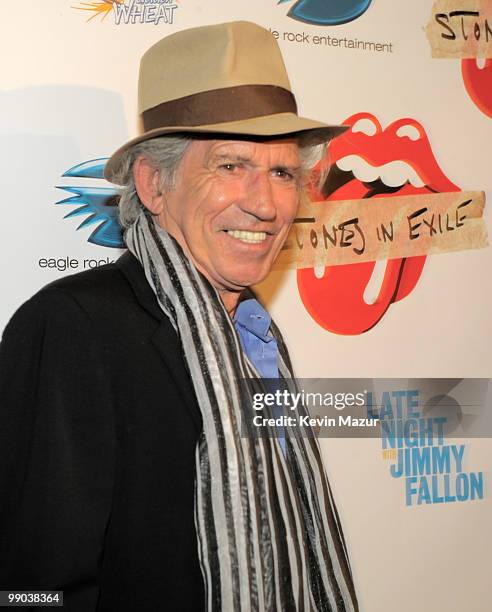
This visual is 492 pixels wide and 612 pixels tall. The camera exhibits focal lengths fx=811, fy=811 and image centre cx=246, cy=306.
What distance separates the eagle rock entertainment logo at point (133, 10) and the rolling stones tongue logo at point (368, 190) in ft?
1.54

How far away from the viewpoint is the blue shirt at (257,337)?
1367 mm

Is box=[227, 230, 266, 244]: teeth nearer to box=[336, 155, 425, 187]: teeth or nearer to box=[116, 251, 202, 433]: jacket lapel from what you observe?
box=[116, 251, 202, 433]: jacket lapel

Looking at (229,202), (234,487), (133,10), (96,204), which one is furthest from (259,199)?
(133,10)

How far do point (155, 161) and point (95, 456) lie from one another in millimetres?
485

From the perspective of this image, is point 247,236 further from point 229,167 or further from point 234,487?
point 234,487

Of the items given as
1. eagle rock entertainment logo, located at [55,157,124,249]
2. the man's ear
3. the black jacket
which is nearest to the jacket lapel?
the black jacket

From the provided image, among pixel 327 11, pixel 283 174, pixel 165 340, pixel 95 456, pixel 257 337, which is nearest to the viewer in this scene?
pixel 95 456

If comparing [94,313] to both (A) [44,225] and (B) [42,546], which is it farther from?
(A) [44,225]

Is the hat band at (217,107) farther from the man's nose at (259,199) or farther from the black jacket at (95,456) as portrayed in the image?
the black jacket at (95,456)

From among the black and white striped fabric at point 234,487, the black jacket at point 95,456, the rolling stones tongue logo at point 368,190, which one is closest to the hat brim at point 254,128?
the black and white striped fabric at point 234,487

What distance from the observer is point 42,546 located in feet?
3.27

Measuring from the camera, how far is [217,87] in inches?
47.8

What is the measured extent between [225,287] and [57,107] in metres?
0.61

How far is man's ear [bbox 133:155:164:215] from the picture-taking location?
4.16 feet
